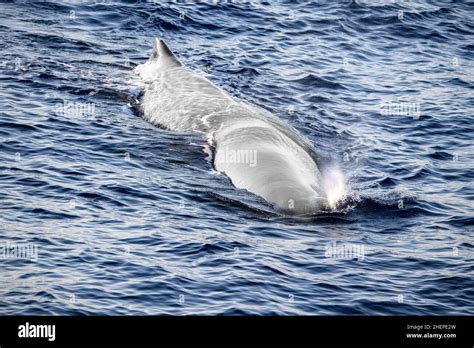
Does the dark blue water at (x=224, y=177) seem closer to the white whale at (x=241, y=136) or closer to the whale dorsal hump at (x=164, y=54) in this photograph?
the white whale at (x=241, y=136)

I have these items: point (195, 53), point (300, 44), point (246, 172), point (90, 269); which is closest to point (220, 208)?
point (246, 172)

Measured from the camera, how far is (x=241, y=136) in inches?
906

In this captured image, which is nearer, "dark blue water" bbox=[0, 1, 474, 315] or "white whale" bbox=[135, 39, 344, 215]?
"dark blue water" bbox=[0, 1, 474, 315]

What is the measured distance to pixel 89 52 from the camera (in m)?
32.3

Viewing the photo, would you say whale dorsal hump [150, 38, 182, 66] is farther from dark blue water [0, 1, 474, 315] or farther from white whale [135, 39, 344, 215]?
dark blue water [0, 1, 474, 315]

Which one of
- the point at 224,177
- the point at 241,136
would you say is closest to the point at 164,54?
the point at 241,136

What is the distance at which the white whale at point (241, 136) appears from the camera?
20.0 meters

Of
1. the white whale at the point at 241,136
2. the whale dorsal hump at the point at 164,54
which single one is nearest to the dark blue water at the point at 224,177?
the white whale at the point at 241,136

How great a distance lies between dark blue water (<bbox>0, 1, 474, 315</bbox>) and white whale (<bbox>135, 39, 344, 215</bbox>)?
431 millimetres

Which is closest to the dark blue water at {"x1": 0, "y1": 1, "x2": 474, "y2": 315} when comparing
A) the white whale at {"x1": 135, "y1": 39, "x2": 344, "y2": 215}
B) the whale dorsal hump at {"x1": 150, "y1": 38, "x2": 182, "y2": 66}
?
the white whale at {"x1": 135, "y1": 39, "x2": 344, "y2": 215}

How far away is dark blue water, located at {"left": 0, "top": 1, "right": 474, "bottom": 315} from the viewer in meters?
16.3

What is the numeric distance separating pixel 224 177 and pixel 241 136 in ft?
6.37
